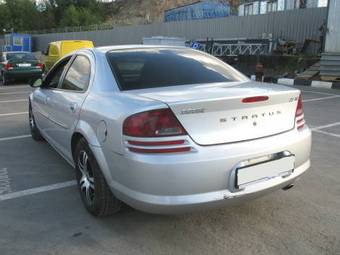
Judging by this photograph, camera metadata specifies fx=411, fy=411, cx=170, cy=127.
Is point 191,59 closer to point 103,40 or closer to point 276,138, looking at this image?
point 276,138

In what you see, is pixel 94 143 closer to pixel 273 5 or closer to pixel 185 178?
pixel 185 178

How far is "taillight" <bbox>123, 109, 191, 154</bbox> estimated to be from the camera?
9.45 feet

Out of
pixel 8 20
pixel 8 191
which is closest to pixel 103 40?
pixel 8 191

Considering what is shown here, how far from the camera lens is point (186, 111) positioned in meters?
2.92

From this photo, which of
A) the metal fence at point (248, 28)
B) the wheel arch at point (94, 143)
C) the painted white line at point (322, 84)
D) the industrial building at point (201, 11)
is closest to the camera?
the wheel arch at point (94, 143)

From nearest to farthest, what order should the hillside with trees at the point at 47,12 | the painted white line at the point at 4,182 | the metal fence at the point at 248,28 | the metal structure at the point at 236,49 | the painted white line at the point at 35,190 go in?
the painted white line at the point at 35,190 → the painted white line at the point at 4,182 → the metal fence at the point at 248,28 → the metal structure at the point at 236,49 → the hillside with trees at the point at 47,12

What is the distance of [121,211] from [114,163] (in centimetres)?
75

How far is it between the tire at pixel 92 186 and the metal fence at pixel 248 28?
17101 mm

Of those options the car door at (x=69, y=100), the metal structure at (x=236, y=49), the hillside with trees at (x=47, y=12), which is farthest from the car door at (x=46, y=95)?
the hillside with trees at (x=47, y=12)

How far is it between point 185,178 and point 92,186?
3.58 ft

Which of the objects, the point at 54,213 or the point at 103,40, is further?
the point at 103,40

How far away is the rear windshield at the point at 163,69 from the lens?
12.0 ft

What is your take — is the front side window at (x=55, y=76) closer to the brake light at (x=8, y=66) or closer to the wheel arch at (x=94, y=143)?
the wheel arch at (x=94, y=143)

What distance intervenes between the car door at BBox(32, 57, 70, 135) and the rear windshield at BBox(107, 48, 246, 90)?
116 centimetres
